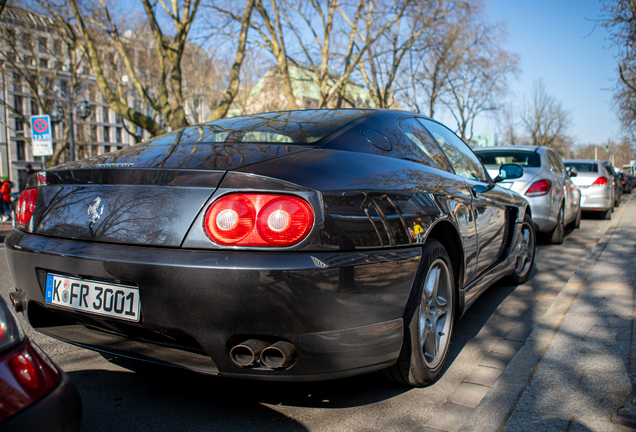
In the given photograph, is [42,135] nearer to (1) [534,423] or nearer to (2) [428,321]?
(2) [428,321]

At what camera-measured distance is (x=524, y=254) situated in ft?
16.3

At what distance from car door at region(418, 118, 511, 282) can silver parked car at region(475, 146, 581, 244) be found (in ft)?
9.40

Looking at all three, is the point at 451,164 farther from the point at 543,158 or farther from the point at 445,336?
the point at 543,158

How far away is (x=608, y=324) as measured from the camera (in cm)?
327

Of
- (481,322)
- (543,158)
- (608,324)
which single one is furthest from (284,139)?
(543,158)

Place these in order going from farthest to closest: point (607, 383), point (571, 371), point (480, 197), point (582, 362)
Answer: point (480, 197)
point (582, 362)
point (571, 371)
point (607, 383)

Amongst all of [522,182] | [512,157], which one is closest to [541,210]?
[522,182]

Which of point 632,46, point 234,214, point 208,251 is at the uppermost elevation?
point 632,46

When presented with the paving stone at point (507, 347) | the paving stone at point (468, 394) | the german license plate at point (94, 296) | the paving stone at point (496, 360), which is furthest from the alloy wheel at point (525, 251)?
the german license plate at point (94, 296)

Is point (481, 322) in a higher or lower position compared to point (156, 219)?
lower

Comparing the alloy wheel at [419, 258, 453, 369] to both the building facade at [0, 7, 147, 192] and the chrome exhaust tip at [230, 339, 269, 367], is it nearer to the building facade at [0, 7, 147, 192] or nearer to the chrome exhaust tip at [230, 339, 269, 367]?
the chrome exhaust tip at [230, 339, 269, 367]

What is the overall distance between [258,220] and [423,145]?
1597 mm

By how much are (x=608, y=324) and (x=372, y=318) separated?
2.04m

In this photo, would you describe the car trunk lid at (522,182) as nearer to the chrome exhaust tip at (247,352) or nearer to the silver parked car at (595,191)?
the silver parked car at (595,191)
